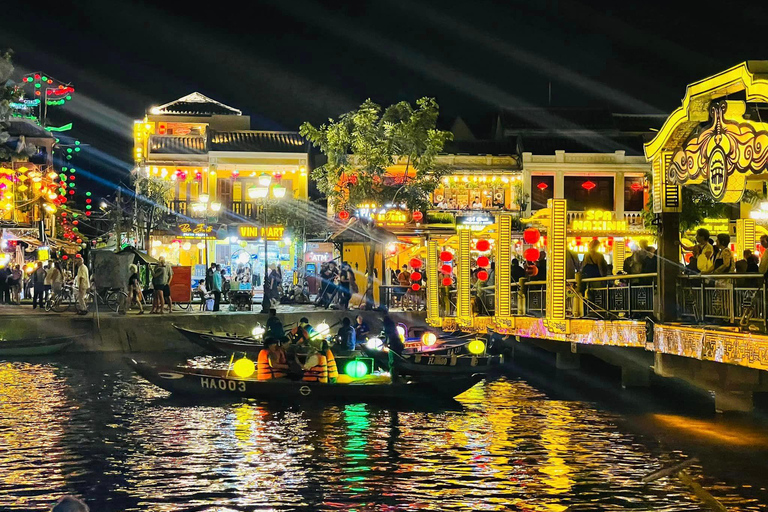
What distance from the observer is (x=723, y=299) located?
51.8 ft

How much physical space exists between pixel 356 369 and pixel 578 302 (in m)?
5.05

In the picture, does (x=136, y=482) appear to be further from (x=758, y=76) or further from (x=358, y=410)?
(x=758, y=76)

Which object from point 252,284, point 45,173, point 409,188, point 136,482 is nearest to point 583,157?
point 409,188

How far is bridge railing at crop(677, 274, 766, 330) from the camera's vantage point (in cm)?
1445

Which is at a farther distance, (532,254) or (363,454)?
(532,254)

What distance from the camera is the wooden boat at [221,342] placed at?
97.7 ft

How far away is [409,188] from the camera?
146 ft

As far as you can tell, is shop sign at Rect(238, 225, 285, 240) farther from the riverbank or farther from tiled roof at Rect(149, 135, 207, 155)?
the riverbank

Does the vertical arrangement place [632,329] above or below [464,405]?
above

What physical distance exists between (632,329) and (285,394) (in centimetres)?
758

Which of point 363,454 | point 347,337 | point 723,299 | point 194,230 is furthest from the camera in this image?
point 194,230

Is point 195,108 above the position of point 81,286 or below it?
above

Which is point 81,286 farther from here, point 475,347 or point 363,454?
point 363,454

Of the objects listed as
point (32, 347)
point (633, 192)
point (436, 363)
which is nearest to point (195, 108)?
point (633, 192)
